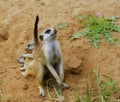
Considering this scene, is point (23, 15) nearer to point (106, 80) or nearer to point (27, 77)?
point (27, 77)

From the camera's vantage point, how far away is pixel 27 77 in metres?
6.21

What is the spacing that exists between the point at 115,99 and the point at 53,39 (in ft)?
3.69

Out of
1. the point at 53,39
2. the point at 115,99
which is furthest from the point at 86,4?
the point at 115,99

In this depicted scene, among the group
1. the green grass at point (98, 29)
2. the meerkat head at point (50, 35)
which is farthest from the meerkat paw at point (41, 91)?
the green grass at point (98, 29)

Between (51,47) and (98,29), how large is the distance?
1.07m

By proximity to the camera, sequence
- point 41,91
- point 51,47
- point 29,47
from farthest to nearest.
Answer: point 29,47 → point 51,47 → point 41,91

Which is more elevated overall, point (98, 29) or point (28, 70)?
point (98, 29)

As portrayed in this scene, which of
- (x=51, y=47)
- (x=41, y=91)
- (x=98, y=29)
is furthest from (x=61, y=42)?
(x=41, y=91)

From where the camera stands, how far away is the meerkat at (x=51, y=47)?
5961 mm

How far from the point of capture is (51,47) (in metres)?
5.99

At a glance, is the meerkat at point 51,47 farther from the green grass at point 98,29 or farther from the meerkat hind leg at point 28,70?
the green grass at point 98,29

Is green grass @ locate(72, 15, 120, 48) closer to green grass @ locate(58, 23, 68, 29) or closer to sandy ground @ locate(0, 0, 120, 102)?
sandy ground @ locate(0, 0, 120, 102)

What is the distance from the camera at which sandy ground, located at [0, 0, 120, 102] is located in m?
5.96

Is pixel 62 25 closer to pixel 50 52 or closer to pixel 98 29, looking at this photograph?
pixel 98 29
